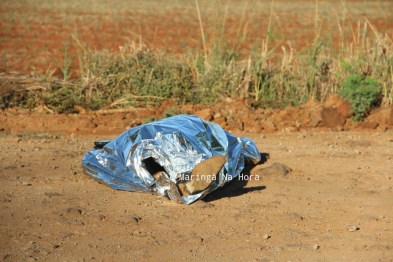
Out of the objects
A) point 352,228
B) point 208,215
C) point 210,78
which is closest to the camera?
point 352,228

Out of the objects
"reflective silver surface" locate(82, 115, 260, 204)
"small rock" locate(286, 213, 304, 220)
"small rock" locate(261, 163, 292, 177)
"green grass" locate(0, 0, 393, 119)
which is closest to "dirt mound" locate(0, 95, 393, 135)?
"green grass" locate(0, 0, 393, 119)

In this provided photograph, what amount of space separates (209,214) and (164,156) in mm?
615

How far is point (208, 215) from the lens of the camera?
484 cm

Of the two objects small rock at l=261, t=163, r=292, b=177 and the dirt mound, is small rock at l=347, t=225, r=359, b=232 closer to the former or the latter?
small rock at l=261, t=163, r=292, b=177

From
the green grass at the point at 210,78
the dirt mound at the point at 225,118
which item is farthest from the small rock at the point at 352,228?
the green grass at the point at 210,78

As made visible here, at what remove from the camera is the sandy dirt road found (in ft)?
13.8

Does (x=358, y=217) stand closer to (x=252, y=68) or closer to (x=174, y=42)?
(x=252, y=68)

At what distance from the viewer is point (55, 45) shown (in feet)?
50.7

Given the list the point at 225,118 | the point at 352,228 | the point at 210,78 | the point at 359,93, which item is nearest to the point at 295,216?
the point at 352,228

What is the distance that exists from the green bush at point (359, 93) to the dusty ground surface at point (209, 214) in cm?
170

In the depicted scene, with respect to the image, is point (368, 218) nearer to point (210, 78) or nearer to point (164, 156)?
point (164, 156)

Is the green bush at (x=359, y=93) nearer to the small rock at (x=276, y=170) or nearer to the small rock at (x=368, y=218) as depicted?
the small rock at (x=276, y=170)

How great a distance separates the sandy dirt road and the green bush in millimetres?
1792

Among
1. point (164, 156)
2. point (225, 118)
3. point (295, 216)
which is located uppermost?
point (164, 156)
